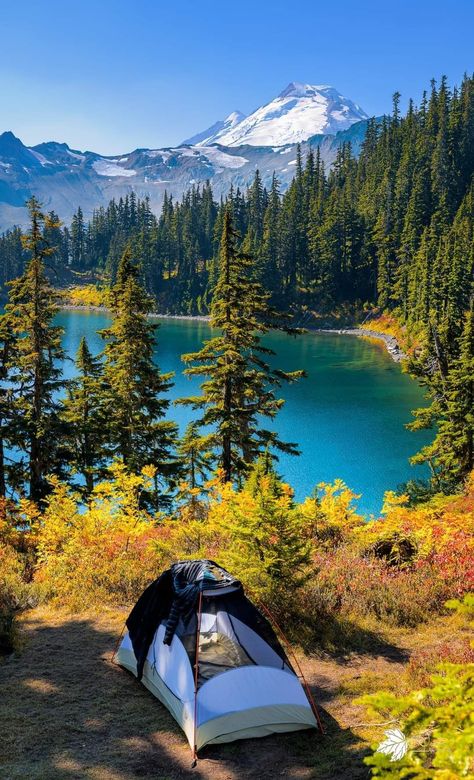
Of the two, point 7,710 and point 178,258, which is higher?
point 178,258

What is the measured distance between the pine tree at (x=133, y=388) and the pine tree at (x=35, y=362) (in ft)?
8.26

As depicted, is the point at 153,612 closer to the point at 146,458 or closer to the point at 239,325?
the point at 239,325

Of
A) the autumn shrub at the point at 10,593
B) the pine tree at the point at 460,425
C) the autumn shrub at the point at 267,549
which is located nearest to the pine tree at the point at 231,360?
the autumn shrub at the point at 10,593

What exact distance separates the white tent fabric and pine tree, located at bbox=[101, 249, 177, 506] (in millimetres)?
15803

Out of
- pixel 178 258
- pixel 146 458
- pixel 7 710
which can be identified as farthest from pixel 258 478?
pixel 178 258

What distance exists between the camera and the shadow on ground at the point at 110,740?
268 inches

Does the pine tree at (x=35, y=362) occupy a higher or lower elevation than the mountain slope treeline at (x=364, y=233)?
lower

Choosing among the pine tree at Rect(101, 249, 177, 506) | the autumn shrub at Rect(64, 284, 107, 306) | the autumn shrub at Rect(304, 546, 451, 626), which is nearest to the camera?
the autumn shrub at Rect(304, 546, 451, 626)

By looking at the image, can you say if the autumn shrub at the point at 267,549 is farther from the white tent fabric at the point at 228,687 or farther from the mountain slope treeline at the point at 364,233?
the mountain slope treeline at the point at 364,233

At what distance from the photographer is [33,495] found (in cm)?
2405

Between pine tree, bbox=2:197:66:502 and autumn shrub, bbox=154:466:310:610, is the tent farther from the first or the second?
pine tree, bbox=2:197:66:502

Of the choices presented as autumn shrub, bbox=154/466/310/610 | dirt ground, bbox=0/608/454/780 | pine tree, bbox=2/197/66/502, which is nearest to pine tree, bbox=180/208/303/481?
pine tree, bbox=2/197/66/502

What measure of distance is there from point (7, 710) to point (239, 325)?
52.8 feet

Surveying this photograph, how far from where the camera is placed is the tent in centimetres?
752
